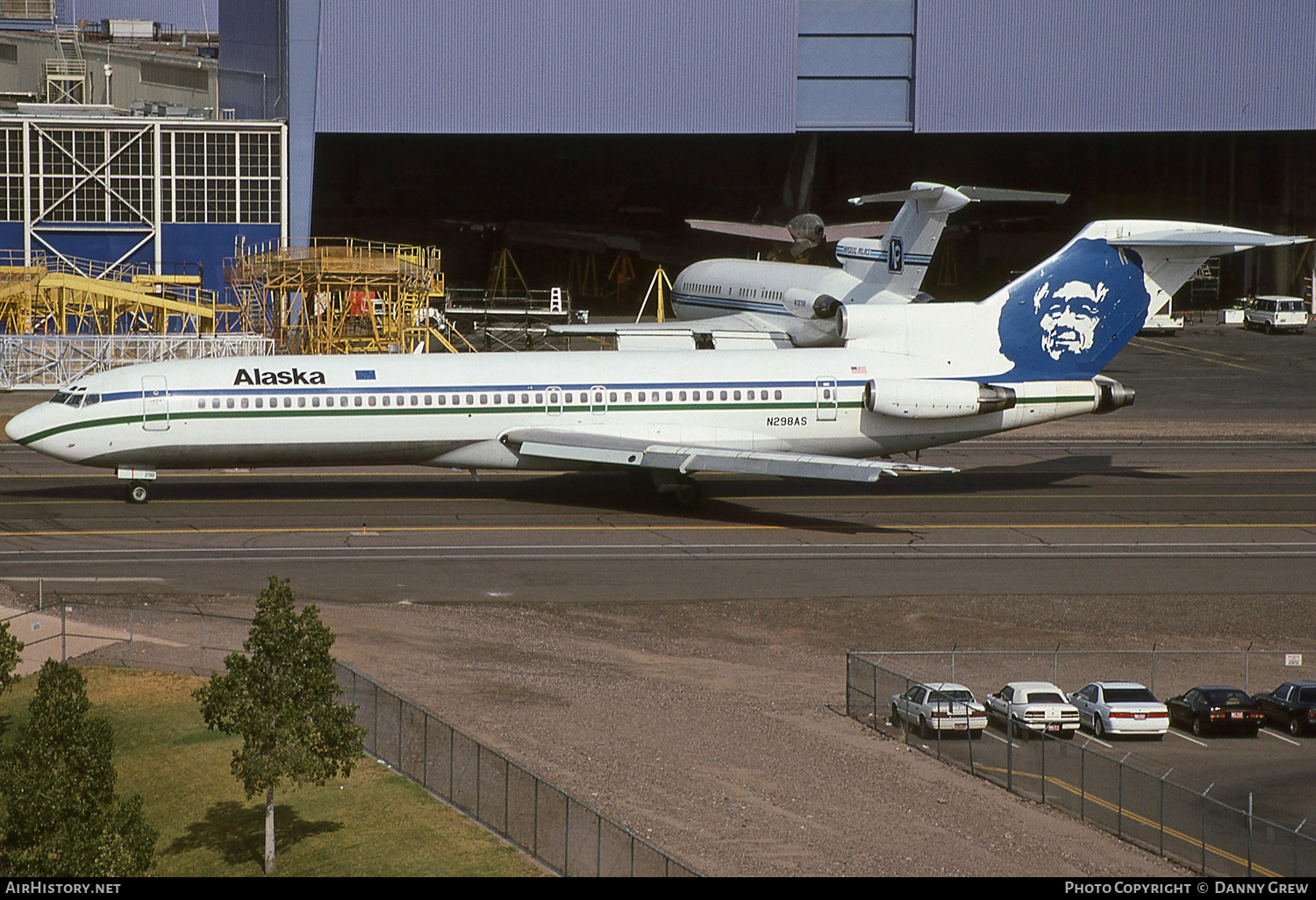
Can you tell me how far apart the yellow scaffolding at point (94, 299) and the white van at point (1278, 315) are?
5957 centimetres

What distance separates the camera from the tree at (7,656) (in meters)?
24.7

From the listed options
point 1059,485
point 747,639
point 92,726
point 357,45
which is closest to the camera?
point 92,726

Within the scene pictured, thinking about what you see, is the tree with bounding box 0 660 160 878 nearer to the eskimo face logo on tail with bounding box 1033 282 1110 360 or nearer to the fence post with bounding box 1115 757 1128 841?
the fence post with bounding box 1115 757 1128 841

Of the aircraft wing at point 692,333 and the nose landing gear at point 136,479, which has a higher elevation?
the aircraft wing at point 692,333

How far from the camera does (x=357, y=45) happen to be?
8000cm

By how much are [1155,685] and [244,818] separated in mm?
15696

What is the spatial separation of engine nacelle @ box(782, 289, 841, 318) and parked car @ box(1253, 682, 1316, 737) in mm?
42084

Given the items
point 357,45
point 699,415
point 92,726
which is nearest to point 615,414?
point 699,415

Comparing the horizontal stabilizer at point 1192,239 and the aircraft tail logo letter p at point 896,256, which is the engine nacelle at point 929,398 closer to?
the horizontal stabilizer at point 1192,239

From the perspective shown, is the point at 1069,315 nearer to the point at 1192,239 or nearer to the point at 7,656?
the point at 1192,239

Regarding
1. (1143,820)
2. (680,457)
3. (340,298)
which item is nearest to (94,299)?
(340,298)

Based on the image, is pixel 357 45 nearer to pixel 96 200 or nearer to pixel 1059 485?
pixel 96 200

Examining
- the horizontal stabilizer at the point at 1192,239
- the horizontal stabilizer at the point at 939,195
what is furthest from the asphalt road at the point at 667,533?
the horizontal stabilizer at the point at 939,195

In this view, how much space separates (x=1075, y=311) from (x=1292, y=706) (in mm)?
20256
